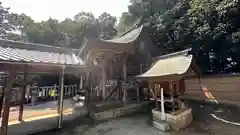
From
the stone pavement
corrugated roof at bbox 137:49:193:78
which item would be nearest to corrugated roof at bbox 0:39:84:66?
the stone pavement

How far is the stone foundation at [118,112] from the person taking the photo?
823 cm

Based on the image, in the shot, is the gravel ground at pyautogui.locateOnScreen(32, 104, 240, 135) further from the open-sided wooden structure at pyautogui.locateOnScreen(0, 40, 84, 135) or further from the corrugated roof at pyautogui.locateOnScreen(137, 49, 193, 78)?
the corrugated roof at pyautogui.locateOnScreen(137, 49, 193, 78)

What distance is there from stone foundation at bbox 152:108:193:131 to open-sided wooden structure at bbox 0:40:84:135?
4.32 metres

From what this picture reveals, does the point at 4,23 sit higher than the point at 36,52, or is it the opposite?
the point at 4,23

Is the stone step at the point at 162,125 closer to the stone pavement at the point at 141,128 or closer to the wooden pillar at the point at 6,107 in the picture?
the stone pavement at the point at 141,128

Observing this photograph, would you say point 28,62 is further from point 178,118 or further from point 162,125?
point 178,118

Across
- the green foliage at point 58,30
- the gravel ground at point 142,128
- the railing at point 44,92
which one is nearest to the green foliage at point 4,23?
the green foliage at point 58,30

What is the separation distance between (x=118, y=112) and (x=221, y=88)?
885 cm

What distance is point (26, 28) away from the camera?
2258 cm

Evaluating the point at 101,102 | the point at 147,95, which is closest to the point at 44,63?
the point at 101,102

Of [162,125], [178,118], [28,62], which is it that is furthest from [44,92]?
[178,118]

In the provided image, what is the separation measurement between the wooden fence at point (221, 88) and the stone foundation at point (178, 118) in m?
6.25

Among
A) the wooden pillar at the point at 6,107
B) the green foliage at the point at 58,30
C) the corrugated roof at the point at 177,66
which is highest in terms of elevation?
the green foliage at the point at 58,30

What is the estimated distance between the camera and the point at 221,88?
41.5 feet
